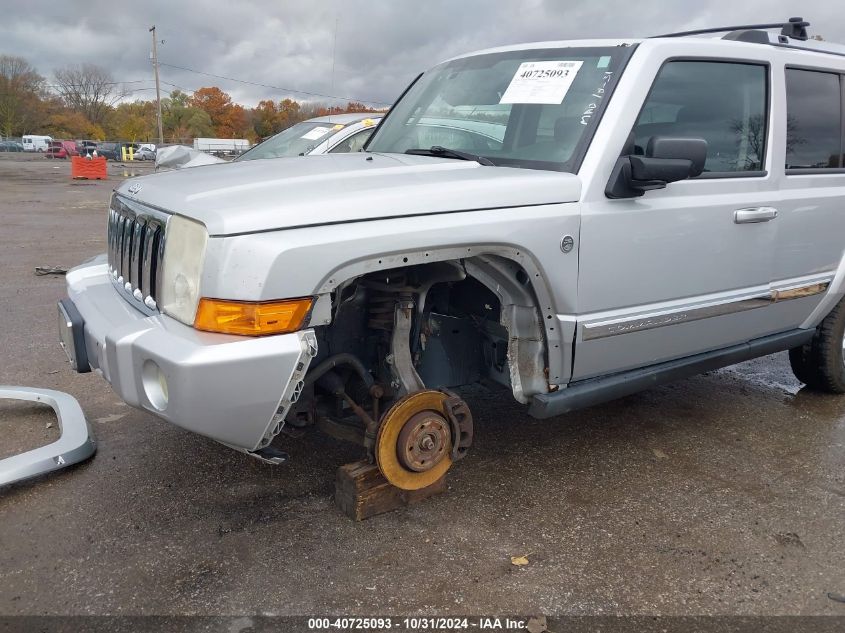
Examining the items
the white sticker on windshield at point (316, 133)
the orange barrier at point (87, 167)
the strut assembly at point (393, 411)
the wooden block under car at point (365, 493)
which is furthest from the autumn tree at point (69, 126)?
the wooden block under car at point (365, 493)

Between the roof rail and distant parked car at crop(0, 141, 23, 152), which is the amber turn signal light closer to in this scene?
the roof rail

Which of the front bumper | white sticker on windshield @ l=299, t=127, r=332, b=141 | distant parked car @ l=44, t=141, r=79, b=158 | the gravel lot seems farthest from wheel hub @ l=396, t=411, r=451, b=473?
distant parked car @ l=44, t=141, r=79, b=158

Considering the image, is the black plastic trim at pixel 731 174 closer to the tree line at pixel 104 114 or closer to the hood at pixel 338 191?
the hood at pixel 338 191

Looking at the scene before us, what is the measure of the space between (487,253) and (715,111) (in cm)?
157

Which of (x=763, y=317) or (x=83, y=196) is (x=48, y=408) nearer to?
(x=763, y=317)

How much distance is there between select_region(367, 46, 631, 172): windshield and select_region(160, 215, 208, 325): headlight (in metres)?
1.41

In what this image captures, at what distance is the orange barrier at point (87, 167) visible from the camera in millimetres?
27016

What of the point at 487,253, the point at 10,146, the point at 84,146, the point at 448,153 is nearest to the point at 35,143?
the point at 10,146

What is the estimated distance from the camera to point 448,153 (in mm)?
3338

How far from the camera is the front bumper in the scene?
227 cm

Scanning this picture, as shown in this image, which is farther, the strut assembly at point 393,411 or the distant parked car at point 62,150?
the distant parked car at point 62,150

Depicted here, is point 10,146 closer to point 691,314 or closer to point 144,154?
point 144,154

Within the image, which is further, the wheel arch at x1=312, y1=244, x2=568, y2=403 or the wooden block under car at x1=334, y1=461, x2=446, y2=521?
the wooden block under car at x1=334, y1=461, x2=446, y2=521

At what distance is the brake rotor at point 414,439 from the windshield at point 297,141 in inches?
219
